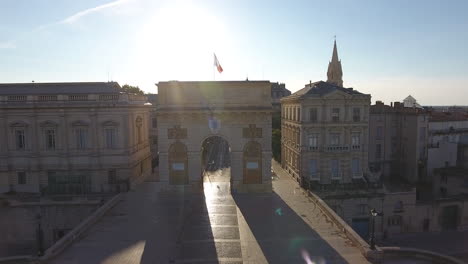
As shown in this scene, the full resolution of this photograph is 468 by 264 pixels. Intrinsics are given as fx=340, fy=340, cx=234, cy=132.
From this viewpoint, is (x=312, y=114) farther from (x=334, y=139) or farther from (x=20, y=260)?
(x=20, y=260)

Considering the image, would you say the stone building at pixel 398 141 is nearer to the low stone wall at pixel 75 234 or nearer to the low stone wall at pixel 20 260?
the low stone wall at pixel 75 234

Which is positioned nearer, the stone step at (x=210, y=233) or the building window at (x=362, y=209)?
the stone step at (x=210, y=233)

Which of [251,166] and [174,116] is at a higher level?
[174,116]

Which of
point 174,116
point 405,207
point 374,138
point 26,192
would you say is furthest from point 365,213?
point 26,192

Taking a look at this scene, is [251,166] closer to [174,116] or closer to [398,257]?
[174,116]

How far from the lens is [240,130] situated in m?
32.7

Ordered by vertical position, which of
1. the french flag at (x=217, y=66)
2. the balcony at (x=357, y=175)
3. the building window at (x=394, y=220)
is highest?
the french flag at (x=217, y=66)

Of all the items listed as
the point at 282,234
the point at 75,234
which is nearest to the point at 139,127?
the point at 75,234

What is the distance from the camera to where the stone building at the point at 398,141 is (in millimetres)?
43688

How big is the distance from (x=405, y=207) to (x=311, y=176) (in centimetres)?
1052

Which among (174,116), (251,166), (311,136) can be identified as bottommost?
(251,166)

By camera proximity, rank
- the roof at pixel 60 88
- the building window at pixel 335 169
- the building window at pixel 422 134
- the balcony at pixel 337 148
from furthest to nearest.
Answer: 1. the building window at pixel 422 134
2. the building window at pixel 335 169
3. the balcony at pixel 337 148
4. the roof at pixel 60 88

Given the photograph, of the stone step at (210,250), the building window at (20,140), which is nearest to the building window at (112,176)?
the building window at (20,140)

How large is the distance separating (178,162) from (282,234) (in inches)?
547
